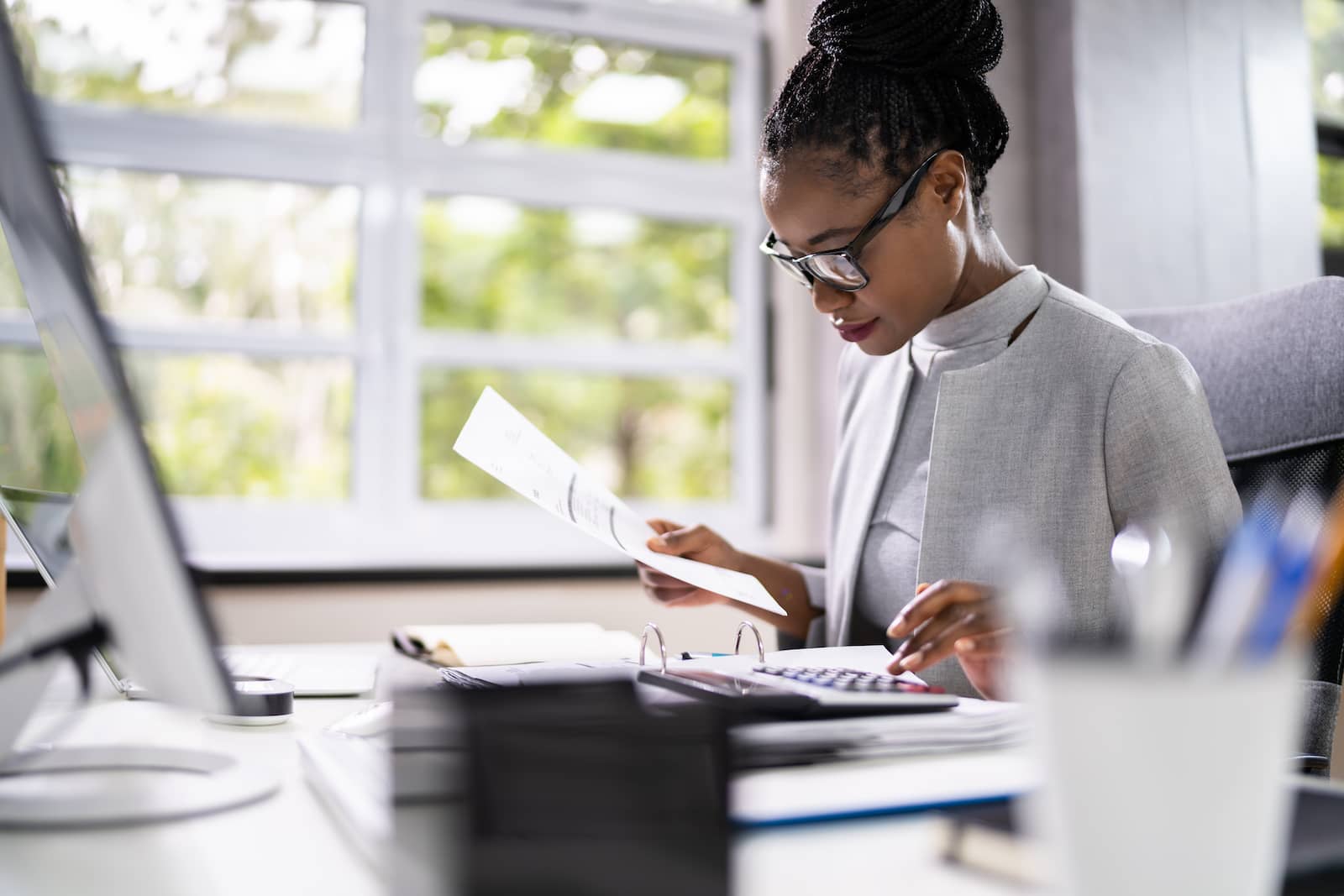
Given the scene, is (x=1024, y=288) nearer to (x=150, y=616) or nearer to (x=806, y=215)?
(x=806, y=215)

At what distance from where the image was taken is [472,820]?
1.12 ft

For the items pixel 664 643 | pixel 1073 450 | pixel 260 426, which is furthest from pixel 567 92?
pixel 664 643

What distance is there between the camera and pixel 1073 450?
3.80 feet

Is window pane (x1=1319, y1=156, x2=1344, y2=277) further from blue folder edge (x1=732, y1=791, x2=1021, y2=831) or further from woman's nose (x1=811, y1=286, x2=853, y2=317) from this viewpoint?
blue folder edge (x1=732, y1=791, x2=1021, y2=831)

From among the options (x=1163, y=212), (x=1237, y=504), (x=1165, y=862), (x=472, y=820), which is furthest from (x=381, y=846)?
(x=1163, y=212)

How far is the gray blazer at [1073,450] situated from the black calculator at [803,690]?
1.48ft

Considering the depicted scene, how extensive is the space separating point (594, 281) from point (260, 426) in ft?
3.27

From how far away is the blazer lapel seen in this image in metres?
1.39

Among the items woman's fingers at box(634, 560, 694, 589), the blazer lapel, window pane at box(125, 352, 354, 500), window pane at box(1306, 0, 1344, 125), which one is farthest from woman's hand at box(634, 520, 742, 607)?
window pane at box(1306, 0, 1344, 125)

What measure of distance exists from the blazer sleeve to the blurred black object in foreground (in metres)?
0.78

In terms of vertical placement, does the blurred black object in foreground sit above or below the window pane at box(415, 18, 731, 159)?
below

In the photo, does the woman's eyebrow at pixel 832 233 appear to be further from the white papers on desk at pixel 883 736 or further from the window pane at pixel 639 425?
the window pane at pixel 639 425

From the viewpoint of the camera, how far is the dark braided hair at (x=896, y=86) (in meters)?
1.25

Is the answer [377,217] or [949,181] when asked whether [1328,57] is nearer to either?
[949,181]
